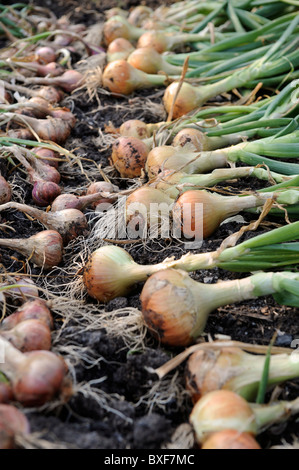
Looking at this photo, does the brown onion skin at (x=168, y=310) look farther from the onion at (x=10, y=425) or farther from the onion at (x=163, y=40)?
the onion at (x=163, y=40)

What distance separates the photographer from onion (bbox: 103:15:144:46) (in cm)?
382

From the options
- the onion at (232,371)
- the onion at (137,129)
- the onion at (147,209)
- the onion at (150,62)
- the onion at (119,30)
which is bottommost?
the onion at (232,371)

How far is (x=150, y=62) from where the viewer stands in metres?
3.31

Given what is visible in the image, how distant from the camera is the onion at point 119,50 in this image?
3.49 m

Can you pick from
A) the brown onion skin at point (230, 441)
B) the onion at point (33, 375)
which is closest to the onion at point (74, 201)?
the onion at point (33, 375)

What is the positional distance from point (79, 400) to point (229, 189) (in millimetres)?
1171

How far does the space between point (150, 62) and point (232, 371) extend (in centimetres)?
253

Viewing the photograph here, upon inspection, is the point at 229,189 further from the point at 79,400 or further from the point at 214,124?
the point at 79,400

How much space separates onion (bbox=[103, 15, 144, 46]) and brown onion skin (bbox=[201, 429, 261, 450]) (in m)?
Result: 3.42

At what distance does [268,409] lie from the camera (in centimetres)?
131

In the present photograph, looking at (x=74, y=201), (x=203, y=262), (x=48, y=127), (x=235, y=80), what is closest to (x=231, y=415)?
(x=203, y=262)

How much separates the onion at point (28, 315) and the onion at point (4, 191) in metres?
0.76
